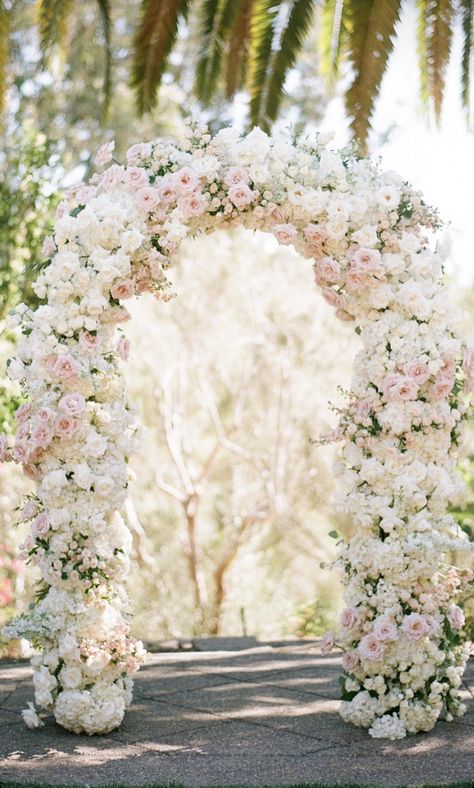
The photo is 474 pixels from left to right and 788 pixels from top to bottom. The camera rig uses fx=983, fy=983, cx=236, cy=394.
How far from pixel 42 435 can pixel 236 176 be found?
5.05ft

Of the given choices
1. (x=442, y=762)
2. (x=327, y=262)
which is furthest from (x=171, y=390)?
(x=442, y=762)

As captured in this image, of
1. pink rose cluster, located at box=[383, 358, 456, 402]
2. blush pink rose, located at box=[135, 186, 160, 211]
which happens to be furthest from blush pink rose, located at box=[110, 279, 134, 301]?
pink rose cluster, located at box=[383, 358, 456, 402]

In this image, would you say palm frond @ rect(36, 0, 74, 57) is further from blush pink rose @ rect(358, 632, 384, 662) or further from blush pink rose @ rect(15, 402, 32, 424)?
blush pink rose @ rect(358, 632, 384, 662)

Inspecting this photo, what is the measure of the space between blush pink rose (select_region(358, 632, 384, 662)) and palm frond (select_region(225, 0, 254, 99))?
4486 millimetres

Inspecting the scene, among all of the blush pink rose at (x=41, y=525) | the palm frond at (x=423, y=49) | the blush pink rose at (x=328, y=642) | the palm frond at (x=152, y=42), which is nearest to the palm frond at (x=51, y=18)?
the palm frond at (x=152, y=42)

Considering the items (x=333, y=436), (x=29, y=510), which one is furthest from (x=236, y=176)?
(x=29, y=510)

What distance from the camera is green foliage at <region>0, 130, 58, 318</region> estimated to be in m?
7.82

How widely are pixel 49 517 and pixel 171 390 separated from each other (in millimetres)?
7015

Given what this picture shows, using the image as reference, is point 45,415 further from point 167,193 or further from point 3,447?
point 167,193

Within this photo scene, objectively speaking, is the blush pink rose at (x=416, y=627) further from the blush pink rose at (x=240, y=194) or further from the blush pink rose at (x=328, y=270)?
the blush pink rose at (x=240, y=194)

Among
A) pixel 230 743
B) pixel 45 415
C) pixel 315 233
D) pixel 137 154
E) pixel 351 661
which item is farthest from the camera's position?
pixel 137 154

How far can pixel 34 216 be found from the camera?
26.4 feet

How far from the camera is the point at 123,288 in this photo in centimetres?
466

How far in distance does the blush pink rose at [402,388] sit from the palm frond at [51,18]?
3501mm
